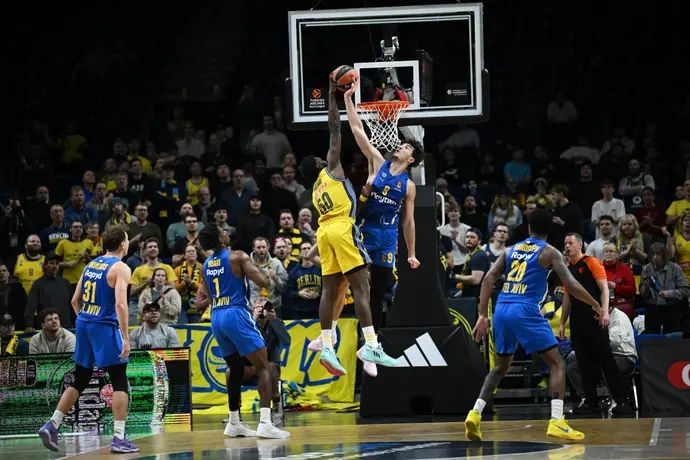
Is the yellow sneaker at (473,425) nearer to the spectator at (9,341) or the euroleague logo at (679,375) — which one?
the euroleague logo at (679,375)

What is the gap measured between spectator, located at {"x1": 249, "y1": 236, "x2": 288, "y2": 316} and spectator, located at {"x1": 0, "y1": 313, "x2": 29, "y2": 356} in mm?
3394

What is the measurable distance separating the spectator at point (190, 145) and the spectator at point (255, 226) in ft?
14.8

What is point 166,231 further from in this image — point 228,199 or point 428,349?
point 428,349

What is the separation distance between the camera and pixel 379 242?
12.5 m

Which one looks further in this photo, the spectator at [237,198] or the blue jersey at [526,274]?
the spectator at [237,198]

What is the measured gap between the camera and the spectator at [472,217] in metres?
20.9

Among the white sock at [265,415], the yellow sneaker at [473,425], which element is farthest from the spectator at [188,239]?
the yellow sneaker at [473,425]

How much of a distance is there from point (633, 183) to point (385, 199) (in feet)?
33.7

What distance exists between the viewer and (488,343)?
1723 centimetres

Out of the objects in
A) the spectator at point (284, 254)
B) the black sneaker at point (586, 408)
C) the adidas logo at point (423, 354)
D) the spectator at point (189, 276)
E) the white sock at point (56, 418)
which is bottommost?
the black sneaker at point (586, 408)

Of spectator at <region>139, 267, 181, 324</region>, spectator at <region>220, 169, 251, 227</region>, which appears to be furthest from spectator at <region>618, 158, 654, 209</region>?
spectator at <region>139, 267, 181, 324</region>

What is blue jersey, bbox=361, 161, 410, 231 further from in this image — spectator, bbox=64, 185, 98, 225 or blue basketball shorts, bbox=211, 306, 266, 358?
spectator, bbox=64, 185, 98, 225

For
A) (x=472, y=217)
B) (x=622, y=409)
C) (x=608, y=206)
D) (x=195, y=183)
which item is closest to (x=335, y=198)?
(x=622, y=409)

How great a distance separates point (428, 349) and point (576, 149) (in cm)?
931
